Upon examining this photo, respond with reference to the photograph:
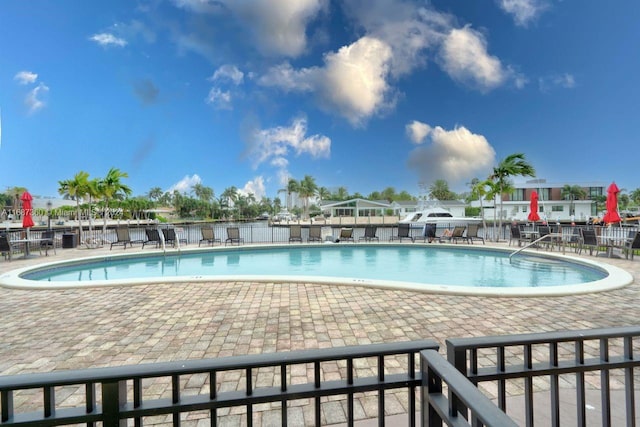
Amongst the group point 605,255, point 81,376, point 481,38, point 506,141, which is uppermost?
point 481,38

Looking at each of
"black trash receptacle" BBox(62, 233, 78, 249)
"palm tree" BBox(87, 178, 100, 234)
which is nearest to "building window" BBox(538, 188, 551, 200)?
"palm tree" BBox(87, 178, 100, 234)

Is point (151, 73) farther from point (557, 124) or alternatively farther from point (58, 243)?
point (557, 124)

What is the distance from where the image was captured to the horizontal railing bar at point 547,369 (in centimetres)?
131

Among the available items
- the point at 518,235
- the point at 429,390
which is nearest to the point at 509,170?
the point at 518,235

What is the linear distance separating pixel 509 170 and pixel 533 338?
1547 centimetres

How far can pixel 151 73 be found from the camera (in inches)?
1201

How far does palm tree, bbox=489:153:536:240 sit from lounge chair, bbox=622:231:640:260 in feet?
17.3

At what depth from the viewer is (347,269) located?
9.72 meters

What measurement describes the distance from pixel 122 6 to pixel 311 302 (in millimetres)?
22350

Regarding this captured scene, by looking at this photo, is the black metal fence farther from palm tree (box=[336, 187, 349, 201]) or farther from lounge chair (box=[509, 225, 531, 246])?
palm tree (box=[336, 187, 349, 201])

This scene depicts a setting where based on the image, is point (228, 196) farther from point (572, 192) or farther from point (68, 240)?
point (572, 192)

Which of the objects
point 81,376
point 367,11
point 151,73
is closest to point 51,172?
point 151,73

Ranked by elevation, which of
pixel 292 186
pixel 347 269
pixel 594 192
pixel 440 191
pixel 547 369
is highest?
pixel 292 186

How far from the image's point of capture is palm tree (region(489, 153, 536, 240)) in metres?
13.9
